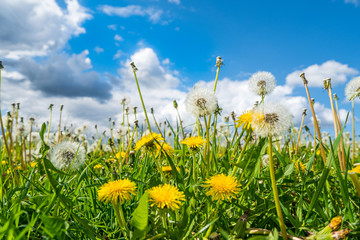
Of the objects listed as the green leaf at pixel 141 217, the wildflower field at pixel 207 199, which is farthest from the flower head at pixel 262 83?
the green leaf at pixel 141 217

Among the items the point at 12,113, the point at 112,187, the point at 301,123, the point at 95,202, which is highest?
the point at 12,113

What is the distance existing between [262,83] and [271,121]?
93cm

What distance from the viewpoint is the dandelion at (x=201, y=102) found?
1.62 m

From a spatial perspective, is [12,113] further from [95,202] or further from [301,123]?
[301,123]

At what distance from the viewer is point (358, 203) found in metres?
1.46

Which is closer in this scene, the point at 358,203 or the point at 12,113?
the point at 358,203

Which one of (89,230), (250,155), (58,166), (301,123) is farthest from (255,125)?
(301,123)

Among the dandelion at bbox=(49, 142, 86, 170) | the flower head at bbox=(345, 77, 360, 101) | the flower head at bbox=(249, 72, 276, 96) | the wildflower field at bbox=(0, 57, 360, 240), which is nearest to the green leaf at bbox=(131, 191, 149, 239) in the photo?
the wildflower field at bbox=(0, 57, 360, 240)

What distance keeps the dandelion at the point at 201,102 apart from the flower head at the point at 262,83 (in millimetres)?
347

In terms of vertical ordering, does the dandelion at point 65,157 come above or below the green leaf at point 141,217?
above

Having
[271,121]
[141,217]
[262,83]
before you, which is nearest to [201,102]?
[262,83]

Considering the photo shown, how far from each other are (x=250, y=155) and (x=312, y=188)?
617mm

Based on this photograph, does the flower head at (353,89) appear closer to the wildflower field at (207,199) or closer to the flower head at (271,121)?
the wildflower field at (207,199)

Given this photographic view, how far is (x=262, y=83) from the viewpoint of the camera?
184cm
